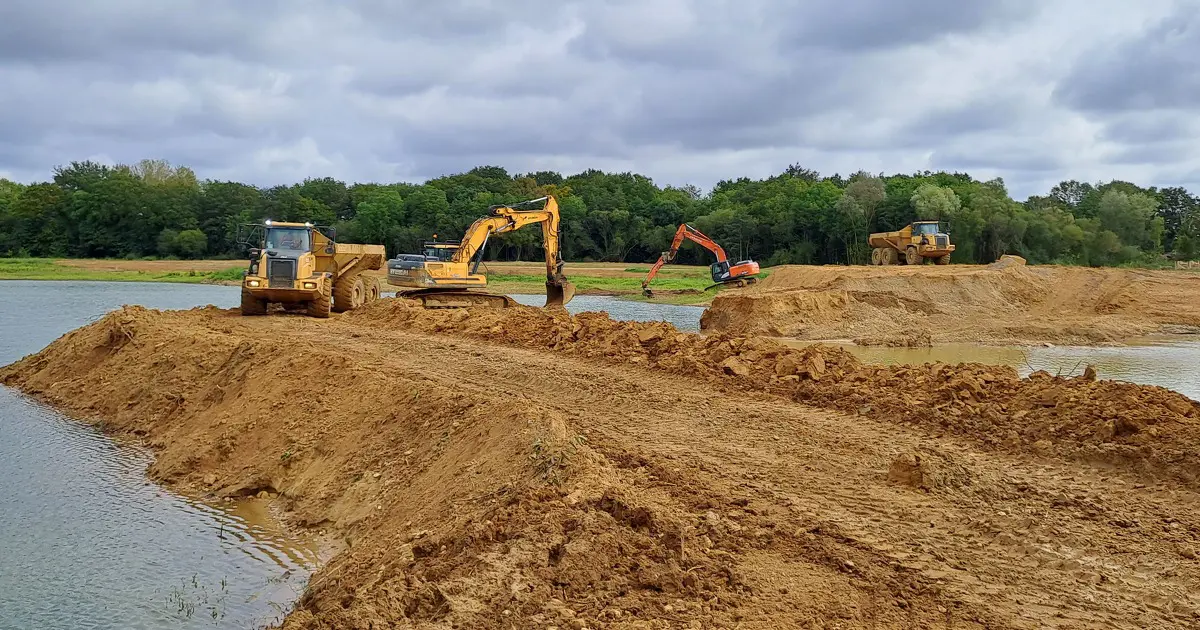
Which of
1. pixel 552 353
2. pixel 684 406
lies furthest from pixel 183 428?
pixel 684 406

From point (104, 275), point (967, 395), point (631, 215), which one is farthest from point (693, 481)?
point (631, 215)

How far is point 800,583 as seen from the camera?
5.27 meters

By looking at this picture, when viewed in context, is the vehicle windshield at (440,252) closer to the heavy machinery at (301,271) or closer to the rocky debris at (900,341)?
the heavy machinery at (301,271)

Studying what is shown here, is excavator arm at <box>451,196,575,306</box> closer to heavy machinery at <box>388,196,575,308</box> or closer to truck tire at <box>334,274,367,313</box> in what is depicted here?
heavy machinery at <box>388,196,575,308</box>

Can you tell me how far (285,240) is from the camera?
22312 mm

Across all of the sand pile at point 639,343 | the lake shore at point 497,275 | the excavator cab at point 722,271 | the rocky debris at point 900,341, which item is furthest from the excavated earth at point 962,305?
the lake shore at point 497,275

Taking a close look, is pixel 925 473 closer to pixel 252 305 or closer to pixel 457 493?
pixel 457 493

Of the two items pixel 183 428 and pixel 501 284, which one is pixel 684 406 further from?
pixel 501 284

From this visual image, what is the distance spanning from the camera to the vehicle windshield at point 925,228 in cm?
4047

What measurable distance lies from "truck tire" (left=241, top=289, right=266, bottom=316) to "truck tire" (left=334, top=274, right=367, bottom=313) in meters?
1.92

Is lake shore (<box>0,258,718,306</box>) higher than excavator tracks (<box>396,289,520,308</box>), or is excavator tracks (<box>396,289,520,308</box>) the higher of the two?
excavator tracks (<box>396,289,520,308</box>)

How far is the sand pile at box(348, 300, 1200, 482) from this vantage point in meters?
8.20

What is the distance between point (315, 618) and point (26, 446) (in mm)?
9287

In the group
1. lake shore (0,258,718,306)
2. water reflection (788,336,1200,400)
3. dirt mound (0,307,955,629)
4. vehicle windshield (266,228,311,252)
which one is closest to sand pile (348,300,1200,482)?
dirt mound (0,307,955,629)
